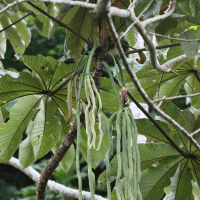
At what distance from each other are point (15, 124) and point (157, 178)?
0.50 meters

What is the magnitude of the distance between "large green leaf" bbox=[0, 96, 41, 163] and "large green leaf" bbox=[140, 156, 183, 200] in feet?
1.43

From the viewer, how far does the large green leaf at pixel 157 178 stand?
0.84 metres

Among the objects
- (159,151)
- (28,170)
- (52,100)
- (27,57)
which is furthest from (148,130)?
(28,170)

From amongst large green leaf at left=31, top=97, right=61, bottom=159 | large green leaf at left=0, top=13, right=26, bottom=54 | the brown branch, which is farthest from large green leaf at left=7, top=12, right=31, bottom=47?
the brown branch

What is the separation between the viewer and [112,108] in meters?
0.86

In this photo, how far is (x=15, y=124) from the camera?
0.88 meters

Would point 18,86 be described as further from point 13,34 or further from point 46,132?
point 13,34

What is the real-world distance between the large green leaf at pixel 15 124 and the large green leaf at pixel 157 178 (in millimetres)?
435

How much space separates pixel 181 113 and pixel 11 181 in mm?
3208

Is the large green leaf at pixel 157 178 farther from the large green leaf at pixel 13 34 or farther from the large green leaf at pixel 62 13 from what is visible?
the large green leaf at pixel 13 34

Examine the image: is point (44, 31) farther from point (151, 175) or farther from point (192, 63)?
point (151, 175)

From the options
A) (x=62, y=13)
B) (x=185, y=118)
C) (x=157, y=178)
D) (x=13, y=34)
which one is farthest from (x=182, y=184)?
(x=13, y=34)

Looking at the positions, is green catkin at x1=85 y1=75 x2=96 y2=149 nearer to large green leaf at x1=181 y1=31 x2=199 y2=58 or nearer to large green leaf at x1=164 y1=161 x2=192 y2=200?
→ large green leaf at x1=181 y1=31 x2=199 y2=58

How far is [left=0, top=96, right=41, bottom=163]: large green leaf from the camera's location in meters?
0.86
